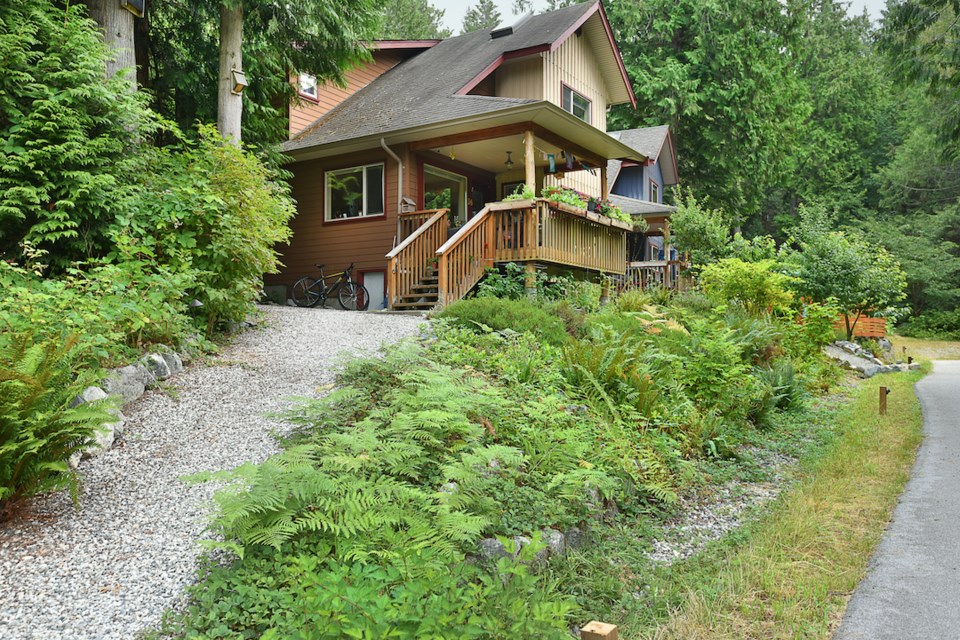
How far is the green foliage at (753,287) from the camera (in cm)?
1121

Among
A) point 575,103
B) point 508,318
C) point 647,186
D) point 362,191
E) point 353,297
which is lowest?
point 508,318

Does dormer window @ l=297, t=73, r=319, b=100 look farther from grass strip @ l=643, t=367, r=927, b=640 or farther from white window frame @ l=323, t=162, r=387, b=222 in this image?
grass strip @ l=643, t=367, r=927, b=640

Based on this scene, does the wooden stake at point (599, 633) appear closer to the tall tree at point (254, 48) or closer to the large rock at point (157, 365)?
the large rock at point (157, 365)

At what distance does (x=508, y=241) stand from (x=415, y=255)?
1.72 metres

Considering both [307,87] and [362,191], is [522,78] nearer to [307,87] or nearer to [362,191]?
[362,191]

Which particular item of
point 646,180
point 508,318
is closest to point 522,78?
point 508,318

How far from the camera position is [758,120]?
27312 millimetres

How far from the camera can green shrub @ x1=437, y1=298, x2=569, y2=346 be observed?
7352 millimetres

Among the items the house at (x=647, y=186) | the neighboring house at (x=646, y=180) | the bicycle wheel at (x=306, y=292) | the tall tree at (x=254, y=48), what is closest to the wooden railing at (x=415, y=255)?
the bicycle wheel at (x=306, y=292)

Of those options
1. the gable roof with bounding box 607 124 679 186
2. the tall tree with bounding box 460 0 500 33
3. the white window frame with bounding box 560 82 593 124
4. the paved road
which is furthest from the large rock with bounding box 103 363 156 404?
the tall tree with bounding box 460 0 500 33

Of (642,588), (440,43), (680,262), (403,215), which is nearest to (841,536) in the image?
(642,588)

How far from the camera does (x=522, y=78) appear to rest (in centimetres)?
1588

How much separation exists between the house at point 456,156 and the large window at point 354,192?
2 centimetres

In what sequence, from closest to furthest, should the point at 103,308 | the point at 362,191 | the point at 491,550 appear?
1. the point at 491,550
2. the point at 103,308
3. the point at 362,191
